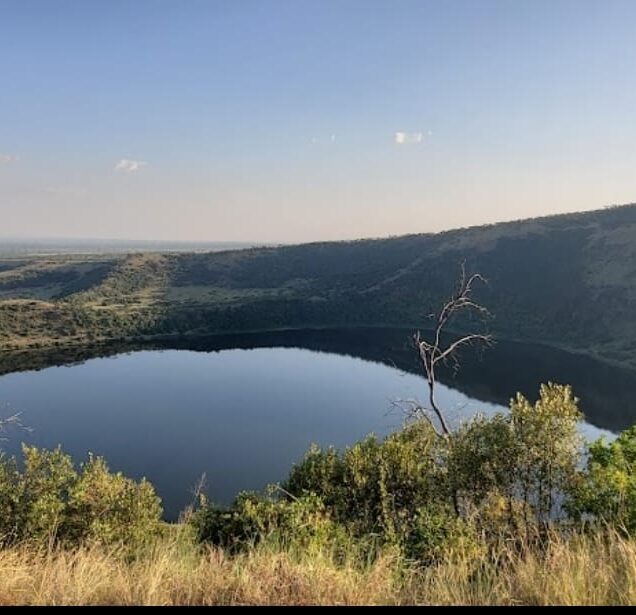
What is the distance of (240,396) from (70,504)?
69.0 meters

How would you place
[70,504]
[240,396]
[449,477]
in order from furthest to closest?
[240,396] → [449,477] → [70,504]

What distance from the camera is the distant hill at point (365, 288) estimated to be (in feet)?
373

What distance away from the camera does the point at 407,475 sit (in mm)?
21891

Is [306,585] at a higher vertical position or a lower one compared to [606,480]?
higher

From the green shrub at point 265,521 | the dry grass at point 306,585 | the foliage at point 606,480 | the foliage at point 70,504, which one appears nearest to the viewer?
the dry grass at point 306,585

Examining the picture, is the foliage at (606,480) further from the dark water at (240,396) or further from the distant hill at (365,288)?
the distant hill at (365,288)

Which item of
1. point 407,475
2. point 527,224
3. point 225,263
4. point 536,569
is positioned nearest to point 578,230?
point 527,224

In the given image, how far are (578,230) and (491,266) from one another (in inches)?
842

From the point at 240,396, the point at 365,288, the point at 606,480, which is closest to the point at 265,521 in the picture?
the point at 606,480

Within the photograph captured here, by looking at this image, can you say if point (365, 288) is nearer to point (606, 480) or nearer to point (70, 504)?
point (70, 504)

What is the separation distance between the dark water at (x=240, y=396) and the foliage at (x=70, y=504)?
1053 inches

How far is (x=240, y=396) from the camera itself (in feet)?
289

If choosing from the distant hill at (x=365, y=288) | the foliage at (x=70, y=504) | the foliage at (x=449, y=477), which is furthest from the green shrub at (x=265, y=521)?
the distant hill at (x=365, y=288)

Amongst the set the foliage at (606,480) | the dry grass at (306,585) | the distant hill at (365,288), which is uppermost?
the dry grass at (306,585)
